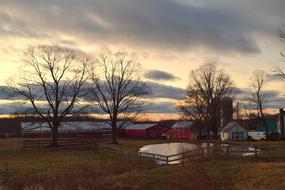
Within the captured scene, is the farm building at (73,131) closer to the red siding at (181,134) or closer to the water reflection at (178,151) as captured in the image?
the red siding at (181,134)

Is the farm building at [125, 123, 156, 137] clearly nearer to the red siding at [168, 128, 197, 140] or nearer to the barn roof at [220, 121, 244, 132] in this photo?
the red siding at [168, 128, 197, 140]

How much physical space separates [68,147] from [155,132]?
197ft

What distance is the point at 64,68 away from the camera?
5634 cm

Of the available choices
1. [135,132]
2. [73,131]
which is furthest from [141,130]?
[73,131]

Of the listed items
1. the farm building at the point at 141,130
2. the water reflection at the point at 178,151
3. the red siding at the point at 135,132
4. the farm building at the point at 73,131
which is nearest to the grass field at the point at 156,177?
the water reflection at the point at 178,151

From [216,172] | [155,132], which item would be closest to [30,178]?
[216,172]

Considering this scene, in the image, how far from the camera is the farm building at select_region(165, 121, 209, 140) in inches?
3603

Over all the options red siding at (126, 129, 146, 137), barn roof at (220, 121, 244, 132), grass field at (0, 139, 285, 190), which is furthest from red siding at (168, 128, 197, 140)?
grass field at (0, 139, 285, 190)

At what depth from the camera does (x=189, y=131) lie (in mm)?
98750

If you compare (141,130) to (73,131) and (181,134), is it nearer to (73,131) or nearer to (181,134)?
(181,134)

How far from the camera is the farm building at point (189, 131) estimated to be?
91.5 meters

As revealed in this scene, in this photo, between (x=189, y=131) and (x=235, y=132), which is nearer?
(x=235, y=132)

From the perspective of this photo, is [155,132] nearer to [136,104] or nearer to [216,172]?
[136,104]

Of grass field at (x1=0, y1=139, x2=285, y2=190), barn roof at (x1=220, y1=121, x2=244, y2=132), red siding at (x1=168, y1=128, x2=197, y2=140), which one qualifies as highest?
barn roof at (x1=220, y1=121, x2=244, y2=132)
